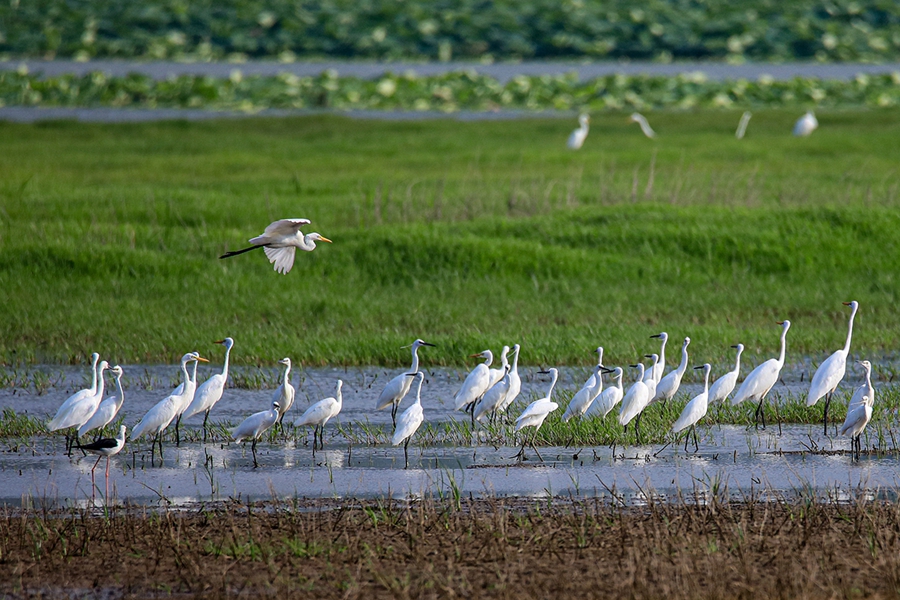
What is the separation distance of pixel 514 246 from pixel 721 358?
4.61 meters

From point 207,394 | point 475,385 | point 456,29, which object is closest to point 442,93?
point 456,29

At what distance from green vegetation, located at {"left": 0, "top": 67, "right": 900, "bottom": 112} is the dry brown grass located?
31.0 meters

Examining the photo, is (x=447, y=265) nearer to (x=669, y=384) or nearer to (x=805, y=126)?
(x=669, y=384)

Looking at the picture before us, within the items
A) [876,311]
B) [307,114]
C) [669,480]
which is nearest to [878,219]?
[876,311]

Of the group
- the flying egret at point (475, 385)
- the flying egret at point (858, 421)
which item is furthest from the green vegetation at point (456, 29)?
the flying egret at point (858, 421)

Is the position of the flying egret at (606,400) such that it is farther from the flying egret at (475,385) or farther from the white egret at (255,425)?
the white egret at (255,425)

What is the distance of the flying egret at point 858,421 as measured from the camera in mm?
8391

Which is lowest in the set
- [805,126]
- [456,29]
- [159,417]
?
[456,29]

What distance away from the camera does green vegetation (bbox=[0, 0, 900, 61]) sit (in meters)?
48.6

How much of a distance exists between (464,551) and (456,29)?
4595cm

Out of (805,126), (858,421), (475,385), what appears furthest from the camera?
(805,126)

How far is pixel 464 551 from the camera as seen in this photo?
255 inches

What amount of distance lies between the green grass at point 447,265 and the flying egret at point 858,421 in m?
3.44

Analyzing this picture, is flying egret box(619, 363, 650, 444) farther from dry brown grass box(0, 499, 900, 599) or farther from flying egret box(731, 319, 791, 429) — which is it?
dry brown grass box(0, 499, 900, 599)
